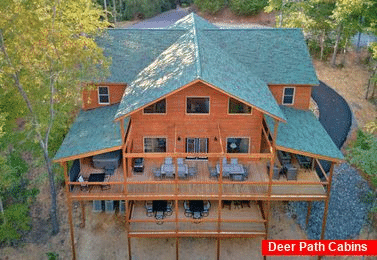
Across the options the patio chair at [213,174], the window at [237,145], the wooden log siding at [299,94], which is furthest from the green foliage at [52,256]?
the wooden log siding at [299,94]

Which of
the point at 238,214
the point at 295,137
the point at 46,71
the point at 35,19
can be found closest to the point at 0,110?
the point at 46,71

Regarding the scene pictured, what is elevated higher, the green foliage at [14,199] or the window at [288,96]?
the window at [288,96]

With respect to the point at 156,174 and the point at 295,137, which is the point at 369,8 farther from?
the point at 156,174

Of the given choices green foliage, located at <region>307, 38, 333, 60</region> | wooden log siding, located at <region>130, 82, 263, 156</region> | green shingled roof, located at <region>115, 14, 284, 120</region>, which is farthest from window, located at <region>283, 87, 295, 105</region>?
green foliage, located at <region>307, 38, 333, 60</region>

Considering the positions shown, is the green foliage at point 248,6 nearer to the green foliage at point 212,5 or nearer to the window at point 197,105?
the green foliage at point 212,5

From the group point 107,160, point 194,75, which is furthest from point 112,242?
point 194,75

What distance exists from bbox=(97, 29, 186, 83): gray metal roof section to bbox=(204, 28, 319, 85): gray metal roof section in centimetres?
319

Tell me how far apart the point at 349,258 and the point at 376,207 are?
11.0ft

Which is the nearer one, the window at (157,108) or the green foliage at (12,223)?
the green foliage at (12,223)

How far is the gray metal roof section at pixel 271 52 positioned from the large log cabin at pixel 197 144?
11cm

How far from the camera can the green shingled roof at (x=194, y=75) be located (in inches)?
813

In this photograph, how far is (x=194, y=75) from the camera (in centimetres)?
2044

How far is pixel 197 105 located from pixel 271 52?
759 cm

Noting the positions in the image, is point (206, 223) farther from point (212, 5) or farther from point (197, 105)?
point (212, 5)
